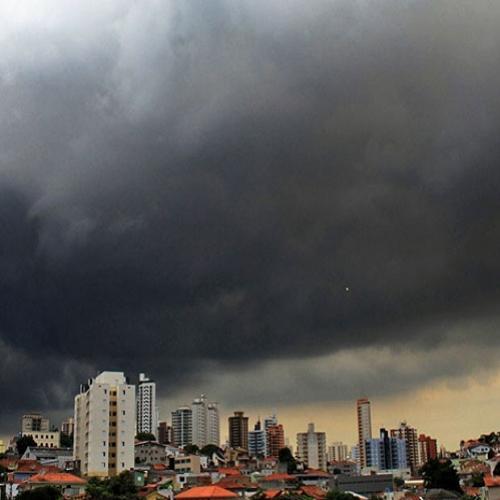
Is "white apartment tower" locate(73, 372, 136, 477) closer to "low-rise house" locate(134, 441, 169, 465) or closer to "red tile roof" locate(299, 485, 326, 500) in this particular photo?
"low-rise house" locate(134, 441, 169, 465)

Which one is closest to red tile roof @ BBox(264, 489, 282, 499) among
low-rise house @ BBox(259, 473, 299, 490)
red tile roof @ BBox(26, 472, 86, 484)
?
low-rise house @ BBox(259, 473, 299, 490)

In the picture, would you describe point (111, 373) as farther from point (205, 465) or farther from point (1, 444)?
point (1, 444)

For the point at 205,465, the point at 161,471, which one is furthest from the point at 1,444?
the point at 161,471

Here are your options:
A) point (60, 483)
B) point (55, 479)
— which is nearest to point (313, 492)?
point (60, 483)

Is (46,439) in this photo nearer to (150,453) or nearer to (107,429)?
(150,453)

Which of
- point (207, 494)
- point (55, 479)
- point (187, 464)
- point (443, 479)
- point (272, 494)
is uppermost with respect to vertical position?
point (187, 464)

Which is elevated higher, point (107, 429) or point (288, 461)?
point (107, 429)

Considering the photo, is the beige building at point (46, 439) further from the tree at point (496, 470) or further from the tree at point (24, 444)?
the tree at point (496, 470)
